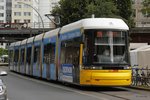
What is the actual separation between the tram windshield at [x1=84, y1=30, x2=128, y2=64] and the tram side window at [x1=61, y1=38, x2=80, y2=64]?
1.04m

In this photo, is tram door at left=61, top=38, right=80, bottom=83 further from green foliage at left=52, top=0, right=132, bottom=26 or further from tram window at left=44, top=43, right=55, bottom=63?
green foliage at left=52, top=0, right=132, bottom=26

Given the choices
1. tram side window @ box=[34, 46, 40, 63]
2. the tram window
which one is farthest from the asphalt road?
tram side window @ box=[34, 46, 40, 63]

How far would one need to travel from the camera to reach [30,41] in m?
37.6

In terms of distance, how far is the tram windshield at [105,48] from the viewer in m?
21.2

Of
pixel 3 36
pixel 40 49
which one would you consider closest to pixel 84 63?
pixel 40 49

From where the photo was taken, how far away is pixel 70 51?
2381 cm

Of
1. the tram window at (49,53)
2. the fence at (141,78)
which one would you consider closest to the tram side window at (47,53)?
the tram window at (49,53)

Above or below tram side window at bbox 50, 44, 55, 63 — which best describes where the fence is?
below

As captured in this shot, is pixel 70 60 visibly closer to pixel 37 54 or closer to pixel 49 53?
pixel 49 53

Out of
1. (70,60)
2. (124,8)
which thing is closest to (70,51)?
(70,60)

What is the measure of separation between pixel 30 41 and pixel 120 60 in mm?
17226

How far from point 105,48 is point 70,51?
302 cm

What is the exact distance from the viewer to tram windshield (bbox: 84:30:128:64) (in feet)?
69.6

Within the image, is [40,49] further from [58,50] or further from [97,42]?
[97,42]
